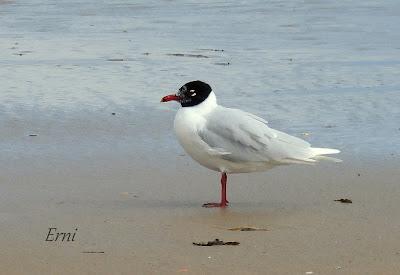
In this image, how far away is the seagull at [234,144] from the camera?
23.3ft

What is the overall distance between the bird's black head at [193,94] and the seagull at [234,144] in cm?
4

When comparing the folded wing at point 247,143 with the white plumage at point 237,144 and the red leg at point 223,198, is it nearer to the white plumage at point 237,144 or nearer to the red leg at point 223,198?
the white plumage at point 237,144

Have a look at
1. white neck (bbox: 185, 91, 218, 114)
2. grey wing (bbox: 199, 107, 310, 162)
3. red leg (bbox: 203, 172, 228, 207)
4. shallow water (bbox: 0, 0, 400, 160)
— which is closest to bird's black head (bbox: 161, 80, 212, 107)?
white neck (bbox: 185, 91, 218, 114)

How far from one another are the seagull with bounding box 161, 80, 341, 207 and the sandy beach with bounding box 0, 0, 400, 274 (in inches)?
9.0

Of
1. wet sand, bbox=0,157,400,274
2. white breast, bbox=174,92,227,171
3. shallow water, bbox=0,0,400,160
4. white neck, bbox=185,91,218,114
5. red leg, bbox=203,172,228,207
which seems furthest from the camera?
shallow water, bbox=0,0,400,160

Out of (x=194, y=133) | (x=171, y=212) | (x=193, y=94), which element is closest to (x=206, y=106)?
(x=193, y=94)

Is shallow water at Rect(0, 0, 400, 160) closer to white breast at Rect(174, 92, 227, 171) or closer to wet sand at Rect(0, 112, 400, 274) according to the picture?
wet sand at Rect(0, 112, 400, 274)

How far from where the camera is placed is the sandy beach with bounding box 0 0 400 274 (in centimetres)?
582

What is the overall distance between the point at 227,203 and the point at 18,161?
1.87 meters

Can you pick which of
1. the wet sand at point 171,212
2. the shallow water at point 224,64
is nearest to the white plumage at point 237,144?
A: the wet sand at point 171,212

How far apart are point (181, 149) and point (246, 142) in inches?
66.2

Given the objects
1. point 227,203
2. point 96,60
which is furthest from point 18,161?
point 96,60

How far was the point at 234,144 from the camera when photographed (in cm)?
712

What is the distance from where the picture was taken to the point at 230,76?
1229 cm
